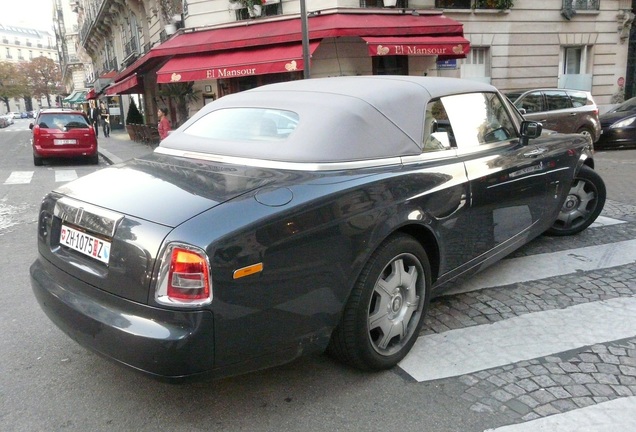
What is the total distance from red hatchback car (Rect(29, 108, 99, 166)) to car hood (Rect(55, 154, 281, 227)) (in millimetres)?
11972

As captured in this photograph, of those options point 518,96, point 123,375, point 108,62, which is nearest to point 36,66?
point 108,62

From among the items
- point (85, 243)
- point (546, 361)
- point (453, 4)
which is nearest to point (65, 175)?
point (85, 243)

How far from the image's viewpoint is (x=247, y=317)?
2.35 m

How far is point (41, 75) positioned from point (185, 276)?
114122mm

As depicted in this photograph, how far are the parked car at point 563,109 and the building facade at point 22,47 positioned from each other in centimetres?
12661

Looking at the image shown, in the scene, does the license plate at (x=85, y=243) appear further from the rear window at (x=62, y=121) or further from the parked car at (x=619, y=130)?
the parked car at (x=619, y=130)

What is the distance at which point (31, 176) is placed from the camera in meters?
12.2

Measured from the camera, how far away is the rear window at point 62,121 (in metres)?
13.9

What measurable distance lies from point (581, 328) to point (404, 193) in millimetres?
1679

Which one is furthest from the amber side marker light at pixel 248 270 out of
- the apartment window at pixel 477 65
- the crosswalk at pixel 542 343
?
the apartment window at pixel 477 65

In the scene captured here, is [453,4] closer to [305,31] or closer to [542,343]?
[305,31]

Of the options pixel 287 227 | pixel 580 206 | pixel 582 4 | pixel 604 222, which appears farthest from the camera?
pixel 582 4

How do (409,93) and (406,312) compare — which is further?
(409,93)

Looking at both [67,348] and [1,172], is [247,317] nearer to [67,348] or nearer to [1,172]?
[67,348]
